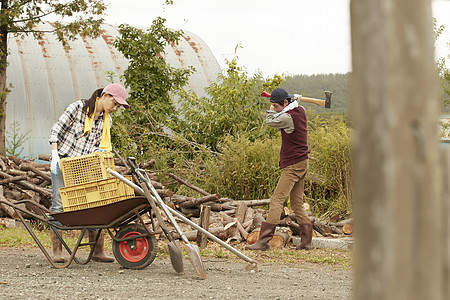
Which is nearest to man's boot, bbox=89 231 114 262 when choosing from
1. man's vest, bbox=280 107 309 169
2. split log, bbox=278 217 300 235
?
man's vest, bbox=280 107 309 169

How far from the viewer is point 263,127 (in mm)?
12000

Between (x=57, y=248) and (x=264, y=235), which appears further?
(x=264, y=235)

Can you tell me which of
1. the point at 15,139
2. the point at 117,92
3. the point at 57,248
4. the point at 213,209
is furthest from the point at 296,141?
the point at 15,139

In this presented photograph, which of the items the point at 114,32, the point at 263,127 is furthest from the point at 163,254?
the point at 114,32

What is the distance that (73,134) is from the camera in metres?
5.82

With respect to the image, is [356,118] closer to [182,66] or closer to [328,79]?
[182,66]

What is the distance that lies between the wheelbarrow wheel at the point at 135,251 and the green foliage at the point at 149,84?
6630mm

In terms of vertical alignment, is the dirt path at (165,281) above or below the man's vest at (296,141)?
below

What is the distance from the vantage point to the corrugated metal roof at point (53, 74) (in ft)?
47.9

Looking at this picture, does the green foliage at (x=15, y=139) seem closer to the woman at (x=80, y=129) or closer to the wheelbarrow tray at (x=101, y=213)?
the woman at (x=80, y=129)

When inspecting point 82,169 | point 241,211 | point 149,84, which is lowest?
point 241,211

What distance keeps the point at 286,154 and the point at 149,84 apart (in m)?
6.95

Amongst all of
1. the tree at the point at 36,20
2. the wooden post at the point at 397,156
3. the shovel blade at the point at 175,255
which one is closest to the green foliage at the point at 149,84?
the tree at the point at 36,20

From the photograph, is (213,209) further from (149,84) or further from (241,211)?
(149,84)
